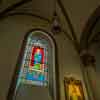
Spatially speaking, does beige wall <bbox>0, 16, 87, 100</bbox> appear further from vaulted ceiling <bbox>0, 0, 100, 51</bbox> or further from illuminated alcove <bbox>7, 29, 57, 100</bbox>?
vaulted ceiling <bbox>0, 0, 100, 51</bbox>

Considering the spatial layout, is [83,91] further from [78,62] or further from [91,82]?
[78,62]

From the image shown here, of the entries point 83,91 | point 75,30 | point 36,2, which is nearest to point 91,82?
point 83,91

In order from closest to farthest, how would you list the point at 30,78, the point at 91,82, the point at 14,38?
the point at 30,78 < the point at 91,82 < the point at 14,38

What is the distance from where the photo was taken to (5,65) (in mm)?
5203

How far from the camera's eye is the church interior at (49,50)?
5.02 metres

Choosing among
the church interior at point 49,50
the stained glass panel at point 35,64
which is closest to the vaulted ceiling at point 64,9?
the church interior at point 49,50

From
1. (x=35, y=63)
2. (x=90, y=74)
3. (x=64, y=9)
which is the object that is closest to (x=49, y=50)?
→ (x=35, y=63)

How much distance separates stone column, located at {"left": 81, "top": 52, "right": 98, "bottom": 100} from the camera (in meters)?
5.35

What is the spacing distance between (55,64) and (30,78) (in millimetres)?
1014

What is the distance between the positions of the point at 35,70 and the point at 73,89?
135 centimetres

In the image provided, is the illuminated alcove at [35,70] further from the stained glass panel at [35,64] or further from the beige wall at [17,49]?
the beige wall at [17,49]

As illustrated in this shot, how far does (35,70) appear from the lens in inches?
225

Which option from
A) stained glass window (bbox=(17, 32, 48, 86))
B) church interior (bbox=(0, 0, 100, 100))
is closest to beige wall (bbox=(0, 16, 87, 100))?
church interior (bbox=(0, 0, 100, 100))

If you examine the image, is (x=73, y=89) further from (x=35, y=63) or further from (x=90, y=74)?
(x=35, y=63)
